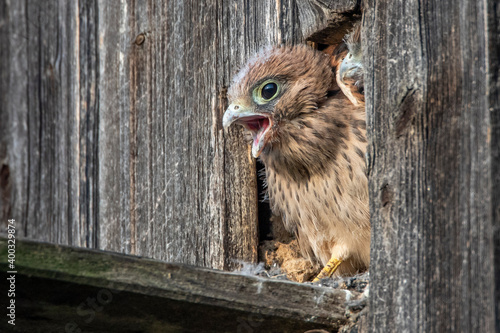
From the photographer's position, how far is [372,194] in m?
1.64

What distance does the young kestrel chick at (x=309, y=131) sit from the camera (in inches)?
94.0

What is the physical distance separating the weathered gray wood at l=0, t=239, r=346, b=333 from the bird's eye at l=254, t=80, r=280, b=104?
102 cm

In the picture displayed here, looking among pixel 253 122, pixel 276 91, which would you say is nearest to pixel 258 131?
pixel 253 122

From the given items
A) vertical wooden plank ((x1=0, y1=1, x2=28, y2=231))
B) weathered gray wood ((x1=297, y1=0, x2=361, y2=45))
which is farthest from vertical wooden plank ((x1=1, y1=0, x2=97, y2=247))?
weathered gray wood ((x1=297, y1=0, x2=361, y2=45))

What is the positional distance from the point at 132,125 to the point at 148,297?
4.98 ft

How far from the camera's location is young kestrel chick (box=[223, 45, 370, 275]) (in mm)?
2389

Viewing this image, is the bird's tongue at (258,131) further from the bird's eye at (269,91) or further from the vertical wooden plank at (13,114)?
the vertical wooden plank at (13,114)

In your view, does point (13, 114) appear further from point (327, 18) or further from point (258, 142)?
point (327, 18)

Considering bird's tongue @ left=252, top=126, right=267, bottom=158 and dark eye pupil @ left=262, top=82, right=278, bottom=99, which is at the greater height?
dark eye pupil @ left=262, top=82, right=278, bottom=99

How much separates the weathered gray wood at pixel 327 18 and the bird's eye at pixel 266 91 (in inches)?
13.2

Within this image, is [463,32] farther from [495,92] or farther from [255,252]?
[255,252]

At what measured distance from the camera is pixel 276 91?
2482 millimetres

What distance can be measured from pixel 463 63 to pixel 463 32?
0.07 meters

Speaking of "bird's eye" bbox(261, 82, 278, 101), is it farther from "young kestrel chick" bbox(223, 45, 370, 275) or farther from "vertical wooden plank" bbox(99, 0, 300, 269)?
"vertical wooden plank" bbox(99, 0, 300, 269)
